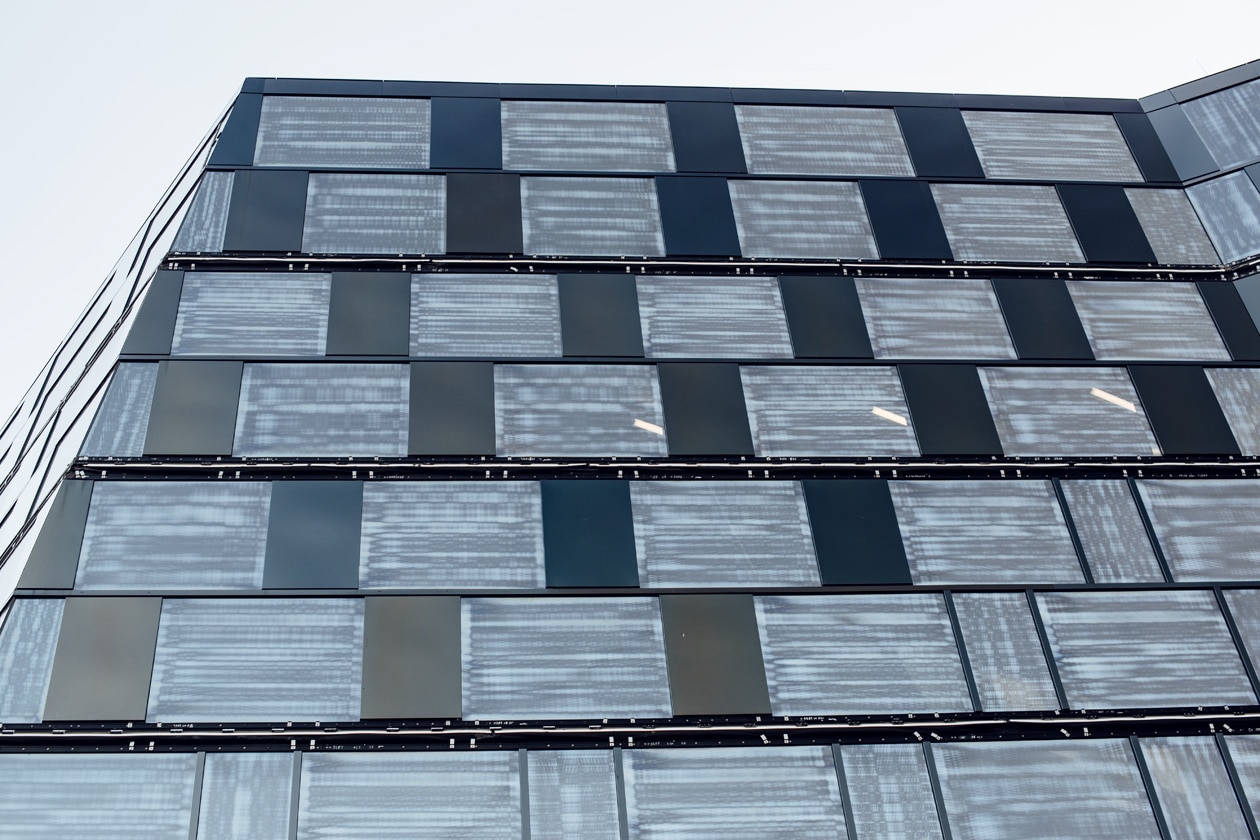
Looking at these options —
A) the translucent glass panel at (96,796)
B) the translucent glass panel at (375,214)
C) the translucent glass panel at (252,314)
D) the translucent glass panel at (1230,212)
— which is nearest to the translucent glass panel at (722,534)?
the translucent glass panel at (252,314)

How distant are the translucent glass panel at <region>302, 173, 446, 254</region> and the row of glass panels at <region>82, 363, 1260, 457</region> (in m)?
2.64

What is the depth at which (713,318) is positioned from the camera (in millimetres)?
19172

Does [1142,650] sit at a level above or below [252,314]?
below

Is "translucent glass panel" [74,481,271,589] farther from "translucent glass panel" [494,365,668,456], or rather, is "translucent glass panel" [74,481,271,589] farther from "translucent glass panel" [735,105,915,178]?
"translucent glass panel" [735,105,915,178]

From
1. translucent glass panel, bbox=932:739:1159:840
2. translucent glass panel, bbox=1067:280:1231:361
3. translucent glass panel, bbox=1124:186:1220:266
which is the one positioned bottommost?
translucent glass panel, bbox=932:739:1159:840

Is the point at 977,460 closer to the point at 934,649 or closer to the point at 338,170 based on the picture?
the point at 934,649

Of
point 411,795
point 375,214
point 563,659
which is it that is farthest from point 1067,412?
point 375,214

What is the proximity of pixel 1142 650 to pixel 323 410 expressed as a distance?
1232 centimetres

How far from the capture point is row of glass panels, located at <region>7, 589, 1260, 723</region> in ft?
48.3

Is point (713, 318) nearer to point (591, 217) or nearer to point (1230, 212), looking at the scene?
point (591, 217)

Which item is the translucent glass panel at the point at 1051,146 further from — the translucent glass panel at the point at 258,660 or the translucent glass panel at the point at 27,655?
the translucent glass panel at the point at 27,655

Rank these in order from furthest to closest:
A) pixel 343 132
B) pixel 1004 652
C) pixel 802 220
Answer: pixel 343 132, pixel 802 220, pixel 1004 652

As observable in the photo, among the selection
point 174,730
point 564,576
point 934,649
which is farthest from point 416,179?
point 934,649

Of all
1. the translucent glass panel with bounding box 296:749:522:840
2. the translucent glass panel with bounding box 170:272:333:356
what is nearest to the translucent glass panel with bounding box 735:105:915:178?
the translucent glass panel with bounding box 170:272:333:356
